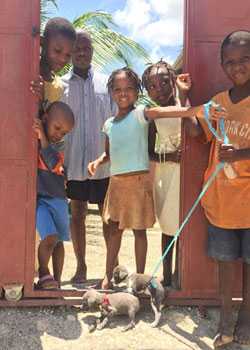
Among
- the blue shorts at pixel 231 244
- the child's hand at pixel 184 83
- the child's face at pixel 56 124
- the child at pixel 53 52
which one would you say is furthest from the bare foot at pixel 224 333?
the child at pixel 53 52

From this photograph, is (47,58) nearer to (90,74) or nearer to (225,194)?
(90,74)

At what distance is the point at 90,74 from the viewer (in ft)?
15.2

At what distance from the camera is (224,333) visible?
331 centimetres

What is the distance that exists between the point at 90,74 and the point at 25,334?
2285 mm

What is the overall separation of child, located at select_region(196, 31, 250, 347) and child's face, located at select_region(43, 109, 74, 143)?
1.02 m

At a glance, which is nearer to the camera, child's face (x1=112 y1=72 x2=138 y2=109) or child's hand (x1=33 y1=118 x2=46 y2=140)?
child's hand (x1=33 y1=118 x2=46 y2=140)

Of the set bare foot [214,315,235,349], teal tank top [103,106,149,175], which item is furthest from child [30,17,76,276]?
bare foot [214,315,235,349]

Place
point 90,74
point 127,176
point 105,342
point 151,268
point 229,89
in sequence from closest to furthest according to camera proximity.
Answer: point 105,342, point 229,89, point 127,176, point 90,74, point 151,268

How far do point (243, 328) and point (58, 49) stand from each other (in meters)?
2.28

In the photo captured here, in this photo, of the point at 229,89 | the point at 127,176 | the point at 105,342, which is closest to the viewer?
the point at 105,342

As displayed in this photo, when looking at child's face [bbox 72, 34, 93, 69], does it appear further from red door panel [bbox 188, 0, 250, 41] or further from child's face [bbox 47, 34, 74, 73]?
red door panel [bbox 188, 0, 250, 41]

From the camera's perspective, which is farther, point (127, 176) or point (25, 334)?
point (127, 176)

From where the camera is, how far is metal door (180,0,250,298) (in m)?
3.70

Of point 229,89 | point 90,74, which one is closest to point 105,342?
point 229,89
